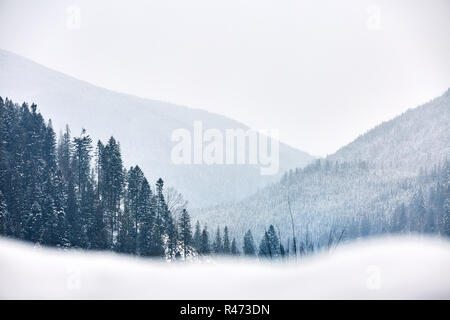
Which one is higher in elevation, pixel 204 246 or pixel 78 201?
pixel 78 201

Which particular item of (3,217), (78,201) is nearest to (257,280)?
(3,217)

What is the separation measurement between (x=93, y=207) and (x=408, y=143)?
1744 inches

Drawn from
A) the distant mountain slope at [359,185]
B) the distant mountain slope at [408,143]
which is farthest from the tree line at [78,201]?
the distant mountain slope at [408,143]

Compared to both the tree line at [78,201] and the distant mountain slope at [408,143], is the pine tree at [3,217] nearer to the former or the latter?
the tree line at [78,201]

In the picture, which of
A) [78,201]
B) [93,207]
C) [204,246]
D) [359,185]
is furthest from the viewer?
[359,185]

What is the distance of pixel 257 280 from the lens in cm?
2055

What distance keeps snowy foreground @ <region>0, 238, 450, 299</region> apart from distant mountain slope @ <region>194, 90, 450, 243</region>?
1314cm

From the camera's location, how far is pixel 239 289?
19719 millimetres

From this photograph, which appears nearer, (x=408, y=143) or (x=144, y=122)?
(x=408, y=143)

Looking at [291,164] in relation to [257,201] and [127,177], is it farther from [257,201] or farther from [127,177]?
[127,177]

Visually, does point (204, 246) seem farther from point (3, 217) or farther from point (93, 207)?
point (3, 217)
